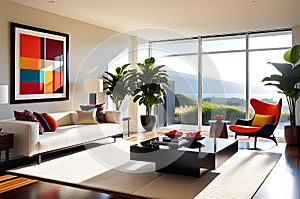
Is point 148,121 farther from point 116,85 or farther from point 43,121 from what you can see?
point 43,121

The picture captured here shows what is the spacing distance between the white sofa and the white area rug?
247mm

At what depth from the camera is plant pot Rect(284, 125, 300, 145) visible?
20.3ft

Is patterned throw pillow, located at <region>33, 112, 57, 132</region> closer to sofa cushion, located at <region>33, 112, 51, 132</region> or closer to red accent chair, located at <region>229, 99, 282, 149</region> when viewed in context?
sofa cushion, located at <region>33, 112, 51, 132</region>

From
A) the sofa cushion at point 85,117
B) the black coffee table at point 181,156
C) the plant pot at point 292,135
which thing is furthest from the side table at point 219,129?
the sofa cushion at point 85,117

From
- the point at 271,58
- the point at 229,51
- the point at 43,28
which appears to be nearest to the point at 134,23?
the point at 43,28

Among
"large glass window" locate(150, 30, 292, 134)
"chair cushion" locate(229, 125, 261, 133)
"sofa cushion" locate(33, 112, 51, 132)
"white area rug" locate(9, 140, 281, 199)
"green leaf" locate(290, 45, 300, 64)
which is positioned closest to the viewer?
"white area rug" locate(9, 140, 281, 199)

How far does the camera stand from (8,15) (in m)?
5.03

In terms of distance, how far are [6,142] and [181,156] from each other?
240 cm

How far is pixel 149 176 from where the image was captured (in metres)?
4.02

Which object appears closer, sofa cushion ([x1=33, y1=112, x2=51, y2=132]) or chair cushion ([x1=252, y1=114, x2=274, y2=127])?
sofa cushion ([x1=33, y1=112, x2=51, y2=132])

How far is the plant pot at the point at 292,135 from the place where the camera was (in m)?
6.20

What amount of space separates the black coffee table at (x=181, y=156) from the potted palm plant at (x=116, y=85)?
3.15 m

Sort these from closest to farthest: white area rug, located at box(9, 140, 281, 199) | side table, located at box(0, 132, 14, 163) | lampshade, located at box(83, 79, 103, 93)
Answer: white area rug, located at box(9, 140, 281, 199), side table, located at box(0, 132, 14, 163), lampshade, located at box(83, 79, 103, 93)

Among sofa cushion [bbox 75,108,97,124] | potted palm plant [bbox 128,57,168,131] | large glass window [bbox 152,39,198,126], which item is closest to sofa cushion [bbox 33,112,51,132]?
sofa cushion [bbox 75,108,97,124]
